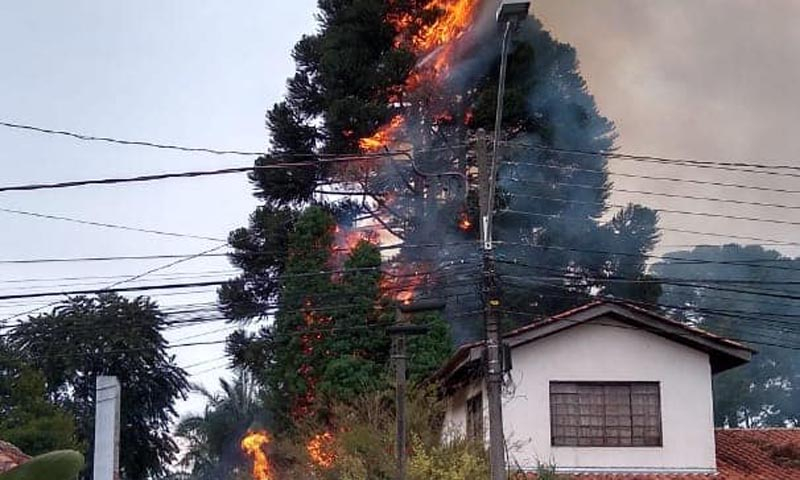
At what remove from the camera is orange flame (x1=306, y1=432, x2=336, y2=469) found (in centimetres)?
2540

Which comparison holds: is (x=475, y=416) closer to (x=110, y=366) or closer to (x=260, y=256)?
(x=260, y=256)

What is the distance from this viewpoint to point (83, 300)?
45.2 m

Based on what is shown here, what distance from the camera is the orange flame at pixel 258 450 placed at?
120 ft

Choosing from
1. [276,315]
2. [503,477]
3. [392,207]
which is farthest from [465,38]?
[503,477]

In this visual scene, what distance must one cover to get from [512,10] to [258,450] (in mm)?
28612

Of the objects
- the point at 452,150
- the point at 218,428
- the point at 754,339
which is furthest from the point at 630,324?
the point at 754,339

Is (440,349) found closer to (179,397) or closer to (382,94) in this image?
(382,94)

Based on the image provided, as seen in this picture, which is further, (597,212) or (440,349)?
(597,212)

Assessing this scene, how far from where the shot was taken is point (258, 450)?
1519 inches

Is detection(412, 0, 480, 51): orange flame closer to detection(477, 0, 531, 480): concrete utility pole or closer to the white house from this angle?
the white house

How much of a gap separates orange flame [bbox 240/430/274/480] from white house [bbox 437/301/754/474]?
47.0 feet

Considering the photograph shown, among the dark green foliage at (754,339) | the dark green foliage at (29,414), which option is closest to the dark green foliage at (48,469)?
the dark green foliage at (29,414)

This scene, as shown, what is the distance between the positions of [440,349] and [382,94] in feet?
46.8

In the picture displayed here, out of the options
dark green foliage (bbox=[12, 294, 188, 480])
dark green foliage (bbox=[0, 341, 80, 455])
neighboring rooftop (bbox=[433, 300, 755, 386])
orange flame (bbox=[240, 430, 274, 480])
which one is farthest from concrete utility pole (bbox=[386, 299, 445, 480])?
dark green foliage (bbox=[12, 294, 188, 480])
